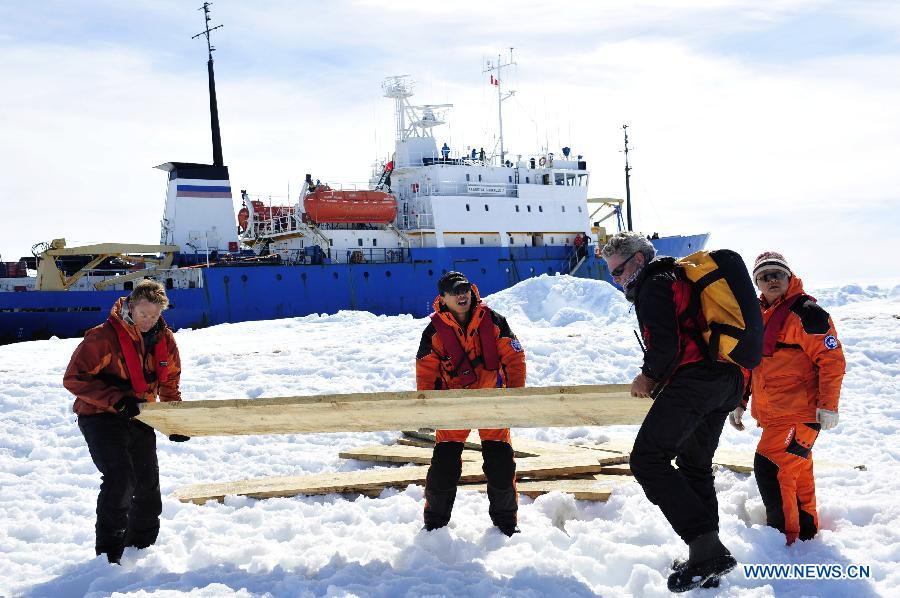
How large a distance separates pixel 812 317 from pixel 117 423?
330cm

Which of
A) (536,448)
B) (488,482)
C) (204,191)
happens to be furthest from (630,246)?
(204,191)

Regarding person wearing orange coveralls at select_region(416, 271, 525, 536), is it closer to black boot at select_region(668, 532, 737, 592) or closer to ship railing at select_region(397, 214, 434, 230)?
black boot at select_region(668, 532, 737, 592)

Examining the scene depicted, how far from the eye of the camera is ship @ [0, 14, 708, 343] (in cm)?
2214

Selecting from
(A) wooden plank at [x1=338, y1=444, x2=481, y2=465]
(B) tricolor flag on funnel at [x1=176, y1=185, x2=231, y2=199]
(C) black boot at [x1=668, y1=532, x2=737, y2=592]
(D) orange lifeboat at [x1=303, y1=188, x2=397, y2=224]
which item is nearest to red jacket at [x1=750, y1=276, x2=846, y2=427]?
(C) black boot at [x1=668, y1=532, x2=737, y2=592]

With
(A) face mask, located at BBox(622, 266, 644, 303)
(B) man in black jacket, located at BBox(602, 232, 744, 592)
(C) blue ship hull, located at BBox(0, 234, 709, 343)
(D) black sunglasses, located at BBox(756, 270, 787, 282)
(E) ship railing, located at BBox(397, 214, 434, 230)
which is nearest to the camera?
(B) man in black jacket, located at BBox(602, 232, 744, 592)

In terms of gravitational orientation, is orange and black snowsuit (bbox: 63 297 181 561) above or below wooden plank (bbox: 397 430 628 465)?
above

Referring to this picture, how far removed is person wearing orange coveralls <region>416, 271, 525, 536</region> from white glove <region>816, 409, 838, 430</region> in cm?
140

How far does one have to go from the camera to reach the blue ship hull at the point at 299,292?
20.5m

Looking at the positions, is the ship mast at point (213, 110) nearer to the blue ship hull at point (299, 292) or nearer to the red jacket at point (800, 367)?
the blue ship hull at point (299, 292)

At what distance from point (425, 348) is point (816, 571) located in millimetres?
2045

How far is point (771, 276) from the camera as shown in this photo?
12.6ft

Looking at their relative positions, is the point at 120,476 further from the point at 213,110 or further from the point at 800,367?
the point at 213,110

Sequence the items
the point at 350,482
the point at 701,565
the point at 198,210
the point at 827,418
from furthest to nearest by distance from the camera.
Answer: the point at 198,210 → the point at 350,482 → the point at 827,418 → the point at 701,565

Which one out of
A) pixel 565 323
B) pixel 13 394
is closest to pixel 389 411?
pixel 13 394
